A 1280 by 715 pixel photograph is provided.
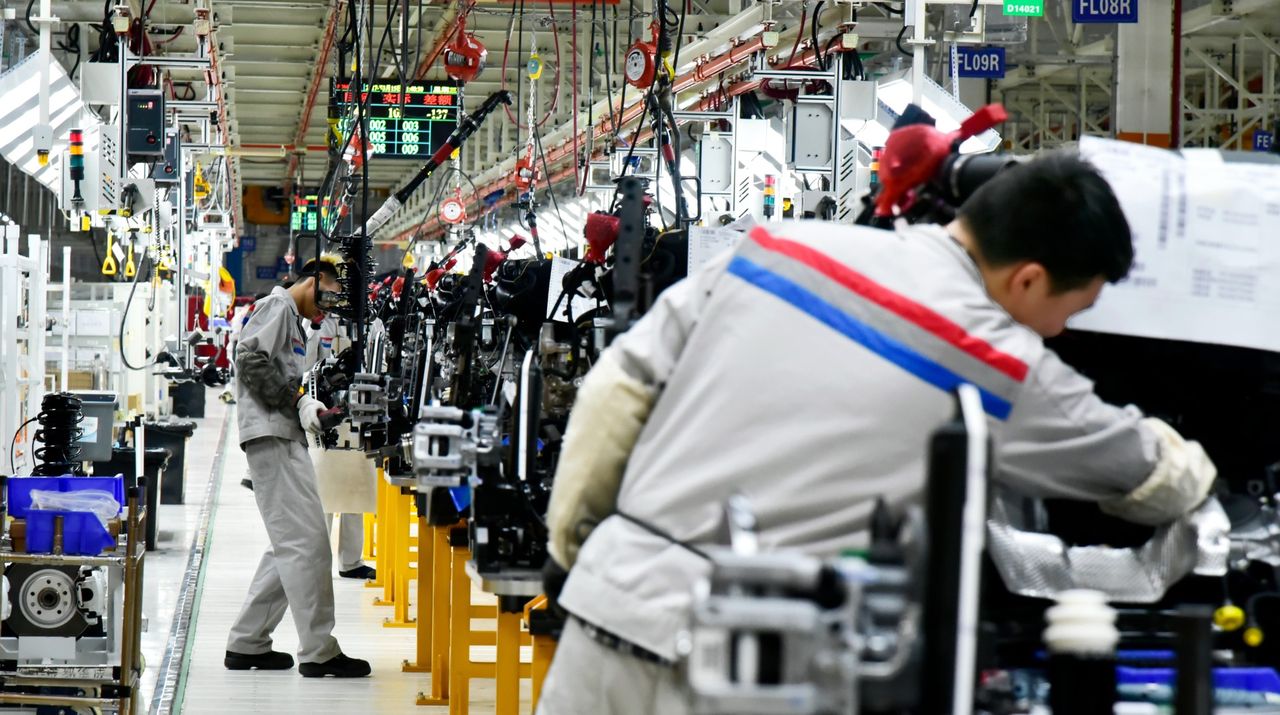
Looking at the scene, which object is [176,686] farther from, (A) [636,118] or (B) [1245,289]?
(A) [636,118]

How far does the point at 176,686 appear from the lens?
19.7 ft

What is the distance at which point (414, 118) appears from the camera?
1082 cm

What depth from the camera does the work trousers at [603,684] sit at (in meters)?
2.19

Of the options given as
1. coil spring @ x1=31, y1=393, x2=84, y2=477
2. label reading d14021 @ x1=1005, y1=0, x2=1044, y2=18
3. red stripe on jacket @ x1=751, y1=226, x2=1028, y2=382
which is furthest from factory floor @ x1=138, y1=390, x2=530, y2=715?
red stripe on jacket @ x1=751, y1=226, x2=1028, y2=382

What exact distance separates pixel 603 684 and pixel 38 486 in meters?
2.93

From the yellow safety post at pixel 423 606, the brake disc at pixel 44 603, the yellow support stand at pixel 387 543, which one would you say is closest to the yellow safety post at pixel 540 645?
the brake disc at pixel 44 603

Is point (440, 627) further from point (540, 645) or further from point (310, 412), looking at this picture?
point (540, 645)

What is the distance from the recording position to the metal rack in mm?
4367

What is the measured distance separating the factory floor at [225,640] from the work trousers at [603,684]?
360 cm

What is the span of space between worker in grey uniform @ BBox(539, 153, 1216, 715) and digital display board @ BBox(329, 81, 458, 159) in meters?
8.56

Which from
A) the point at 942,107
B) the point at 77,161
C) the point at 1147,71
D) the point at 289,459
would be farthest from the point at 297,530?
the point at 1147,71

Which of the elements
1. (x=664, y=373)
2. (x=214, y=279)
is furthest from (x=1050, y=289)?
(x=214, y=279)

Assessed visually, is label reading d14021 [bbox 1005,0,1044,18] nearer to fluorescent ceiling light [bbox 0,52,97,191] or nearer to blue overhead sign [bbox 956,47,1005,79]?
fluorescent ceiling light [bbox 0,52,97,191]

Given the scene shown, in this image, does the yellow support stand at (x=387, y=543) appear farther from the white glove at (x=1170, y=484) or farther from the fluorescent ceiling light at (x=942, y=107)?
the white glove at (x=1170, y=484)
